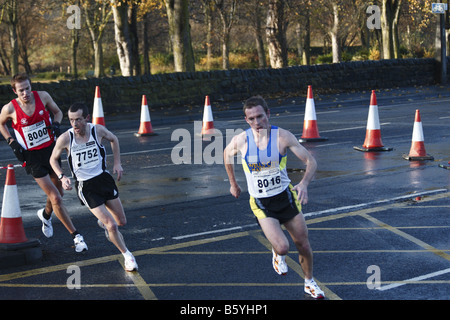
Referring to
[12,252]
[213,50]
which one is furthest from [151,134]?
[213,50]

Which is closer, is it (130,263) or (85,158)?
(130,263)

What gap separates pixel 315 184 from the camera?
10.5m

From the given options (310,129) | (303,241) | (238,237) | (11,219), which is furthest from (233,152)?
(310,129)

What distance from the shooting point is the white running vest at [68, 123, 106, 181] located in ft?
22.3

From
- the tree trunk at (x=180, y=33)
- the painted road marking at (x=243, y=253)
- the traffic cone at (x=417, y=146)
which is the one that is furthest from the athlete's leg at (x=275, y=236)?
the tree trunk at (x=180, y=33)

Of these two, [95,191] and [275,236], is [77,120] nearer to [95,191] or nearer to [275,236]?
[95,191]

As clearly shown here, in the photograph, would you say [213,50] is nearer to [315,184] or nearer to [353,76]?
[353,76]

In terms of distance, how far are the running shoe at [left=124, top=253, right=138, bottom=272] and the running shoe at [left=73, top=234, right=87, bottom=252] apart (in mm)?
865

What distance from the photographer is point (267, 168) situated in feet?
19.2

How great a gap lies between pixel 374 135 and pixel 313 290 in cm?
786

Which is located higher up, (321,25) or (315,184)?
(321,25)

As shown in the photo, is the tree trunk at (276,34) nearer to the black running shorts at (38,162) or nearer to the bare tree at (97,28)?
the bare tree at (97,28)

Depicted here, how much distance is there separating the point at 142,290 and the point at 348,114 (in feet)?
46.3

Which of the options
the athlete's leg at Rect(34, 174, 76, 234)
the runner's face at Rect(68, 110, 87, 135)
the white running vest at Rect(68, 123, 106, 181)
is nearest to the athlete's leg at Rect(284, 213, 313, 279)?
the white running vest at Rect(68, 123, 106, 181)
